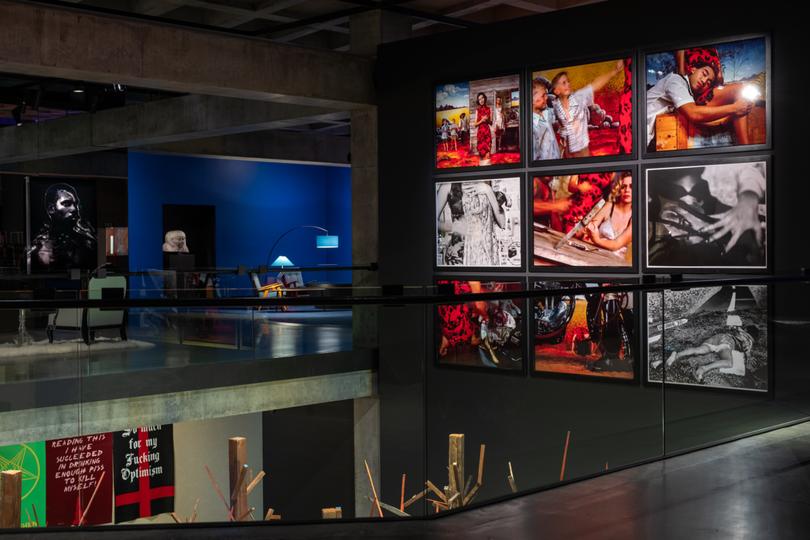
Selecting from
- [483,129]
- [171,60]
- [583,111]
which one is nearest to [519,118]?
[483,129]

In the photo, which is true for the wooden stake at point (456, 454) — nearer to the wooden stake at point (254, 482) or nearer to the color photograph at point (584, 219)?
the wooden stake at point (254, 482)

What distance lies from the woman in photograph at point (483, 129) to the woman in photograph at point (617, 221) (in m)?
1.46

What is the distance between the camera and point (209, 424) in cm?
408

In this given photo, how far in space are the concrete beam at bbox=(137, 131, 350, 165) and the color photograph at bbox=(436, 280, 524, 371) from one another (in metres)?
14.1

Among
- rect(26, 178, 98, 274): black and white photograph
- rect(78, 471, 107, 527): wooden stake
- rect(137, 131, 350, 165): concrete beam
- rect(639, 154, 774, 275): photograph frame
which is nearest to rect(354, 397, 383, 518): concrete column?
rect(78, 471, 107, 527): wooden stake

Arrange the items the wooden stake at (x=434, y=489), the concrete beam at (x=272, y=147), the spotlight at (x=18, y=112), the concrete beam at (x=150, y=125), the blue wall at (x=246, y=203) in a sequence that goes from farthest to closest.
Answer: the concrete beam at (x=272, y=147) < the blue wall at (x=246, y=203) < the spotlight at (x=18, y=112) < the concrete beam at (x=150, y=125) < the wooden stake at (x=434, y=489)

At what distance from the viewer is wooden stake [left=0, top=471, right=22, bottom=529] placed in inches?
137

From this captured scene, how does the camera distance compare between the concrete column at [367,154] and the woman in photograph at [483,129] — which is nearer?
the woman in photograph at [483,129]

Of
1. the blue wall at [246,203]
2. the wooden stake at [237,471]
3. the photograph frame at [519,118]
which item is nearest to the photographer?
the wooden stake at [237,471]

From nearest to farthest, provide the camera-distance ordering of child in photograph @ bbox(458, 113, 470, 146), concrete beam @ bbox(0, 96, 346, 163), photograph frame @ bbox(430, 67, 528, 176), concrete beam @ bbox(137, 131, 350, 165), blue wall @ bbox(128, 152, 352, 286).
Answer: photograph frame @ bbox(430, 67, 528, 176) → child in photograph @ bbox(458, 113, 470, 146) → concrete beam @ bbox(0, 96, 346, 163) → blue wall @ bbox(128, 152, 352, 286) → concrete beam @ bbox(137, 131, 350, 165)

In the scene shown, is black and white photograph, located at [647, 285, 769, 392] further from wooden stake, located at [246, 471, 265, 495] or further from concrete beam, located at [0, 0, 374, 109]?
concrete beam, located at [0, 0, 374, 109]

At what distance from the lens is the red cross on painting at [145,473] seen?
382 centimetres

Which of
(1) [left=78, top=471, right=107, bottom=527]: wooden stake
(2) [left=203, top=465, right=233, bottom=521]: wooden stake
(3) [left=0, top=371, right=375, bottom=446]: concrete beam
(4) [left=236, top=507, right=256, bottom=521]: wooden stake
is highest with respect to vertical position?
(3) [left=0, top=371, right=375, bottom=446]: concrete beam

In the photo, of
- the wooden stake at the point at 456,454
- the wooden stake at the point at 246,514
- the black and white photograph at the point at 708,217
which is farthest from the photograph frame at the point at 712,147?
the wooden stake at the point at 246,514
